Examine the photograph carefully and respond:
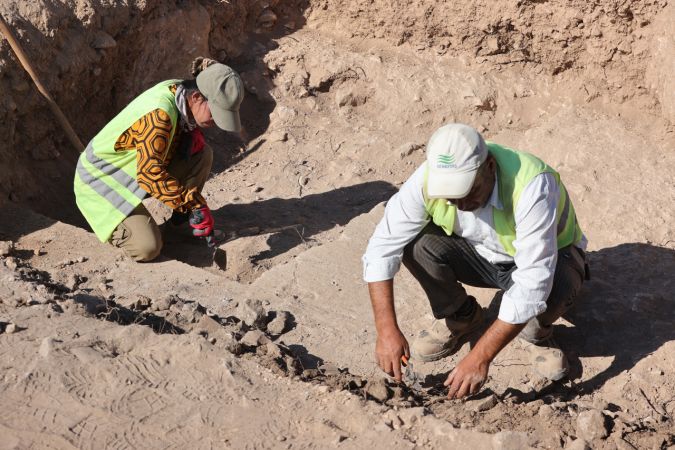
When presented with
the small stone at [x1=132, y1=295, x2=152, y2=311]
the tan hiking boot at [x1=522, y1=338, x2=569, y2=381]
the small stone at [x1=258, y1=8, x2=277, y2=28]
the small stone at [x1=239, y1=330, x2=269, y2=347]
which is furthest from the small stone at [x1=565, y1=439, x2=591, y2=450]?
the small stone at [x1=258, y1=8, x2=277, y2=28]

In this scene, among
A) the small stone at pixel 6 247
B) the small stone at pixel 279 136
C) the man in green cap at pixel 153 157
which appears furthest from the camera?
the small stone at pixel 279 136

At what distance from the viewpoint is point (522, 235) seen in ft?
9.04

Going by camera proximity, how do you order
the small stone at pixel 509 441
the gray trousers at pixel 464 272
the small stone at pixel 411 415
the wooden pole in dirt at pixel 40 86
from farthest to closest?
the wooden pole in dirt at pixel 40 86
the gray trousers at pixel 464 272
the small stone at pixel 411 415
the small stone at pixel 509 441

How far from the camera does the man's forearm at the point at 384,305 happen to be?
2.96 meters

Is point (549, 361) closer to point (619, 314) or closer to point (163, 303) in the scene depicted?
point (619, 314)

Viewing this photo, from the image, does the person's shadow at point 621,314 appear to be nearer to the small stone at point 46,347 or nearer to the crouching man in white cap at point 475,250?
the crouching man in white cap at point 475,250

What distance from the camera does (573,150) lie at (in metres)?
4.96

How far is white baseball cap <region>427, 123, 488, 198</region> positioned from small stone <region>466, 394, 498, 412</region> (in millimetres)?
880

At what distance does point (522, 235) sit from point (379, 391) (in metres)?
0.83

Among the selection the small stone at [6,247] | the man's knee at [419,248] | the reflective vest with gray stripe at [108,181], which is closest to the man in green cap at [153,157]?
the reflective vest with gray stripe at [108,181]

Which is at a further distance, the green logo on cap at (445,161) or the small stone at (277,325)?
the small stone at (277,325)

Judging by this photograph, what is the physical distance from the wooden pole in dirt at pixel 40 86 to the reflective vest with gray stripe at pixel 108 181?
1.57 ft

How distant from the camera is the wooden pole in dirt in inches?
185

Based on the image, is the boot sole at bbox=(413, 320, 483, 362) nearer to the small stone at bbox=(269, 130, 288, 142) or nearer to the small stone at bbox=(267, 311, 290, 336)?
the small stone at bbox=(267, 311, 290, 336)
